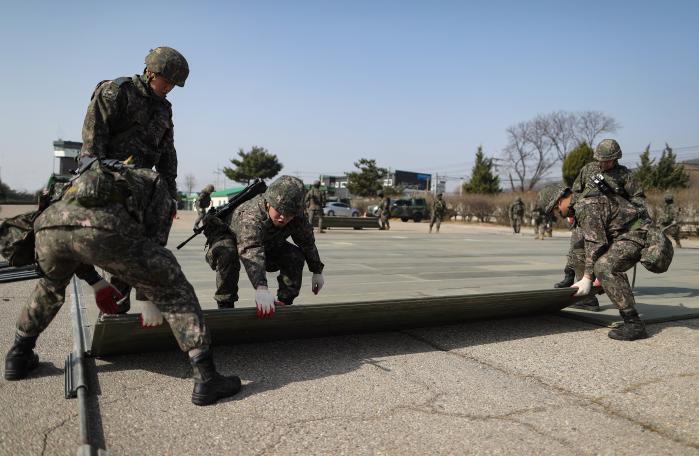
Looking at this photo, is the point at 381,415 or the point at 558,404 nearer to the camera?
the point at 381,415

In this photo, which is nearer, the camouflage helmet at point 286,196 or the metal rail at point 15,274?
the camouflage helmet at point 286,196

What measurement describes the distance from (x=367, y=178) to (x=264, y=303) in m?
56.5

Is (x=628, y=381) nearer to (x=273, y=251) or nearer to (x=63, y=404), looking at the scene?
(x=273, y=251)

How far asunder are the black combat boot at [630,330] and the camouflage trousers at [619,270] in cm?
6

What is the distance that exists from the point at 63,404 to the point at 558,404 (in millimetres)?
2592

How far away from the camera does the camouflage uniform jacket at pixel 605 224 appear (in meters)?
4.49

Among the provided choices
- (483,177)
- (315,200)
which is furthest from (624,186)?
(483,177)

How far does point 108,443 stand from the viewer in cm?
221

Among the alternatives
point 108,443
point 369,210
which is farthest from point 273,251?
point 369,210

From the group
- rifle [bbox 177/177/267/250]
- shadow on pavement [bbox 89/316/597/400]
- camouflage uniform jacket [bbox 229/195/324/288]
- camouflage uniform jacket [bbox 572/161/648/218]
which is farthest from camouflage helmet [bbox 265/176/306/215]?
camouflage uniform jacket [bbox 572/161/648/218]

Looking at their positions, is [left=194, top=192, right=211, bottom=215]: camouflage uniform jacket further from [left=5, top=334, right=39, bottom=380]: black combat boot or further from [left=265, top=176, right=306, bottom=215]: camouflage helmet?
A: [left=5, top=334, right=39, bottom=380]: black combat boot

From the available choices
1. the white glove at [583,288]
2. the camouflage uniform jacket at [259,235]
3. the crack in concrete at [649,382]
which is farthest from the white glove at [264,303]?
the white glove at [583,288]

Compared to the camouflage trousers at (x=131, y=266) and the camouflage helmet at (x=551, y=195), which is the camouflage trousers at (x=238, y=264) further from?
the camouflage helmet at (x=551, y=195)

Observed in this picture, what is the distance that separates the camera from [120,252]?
2.54 metres
